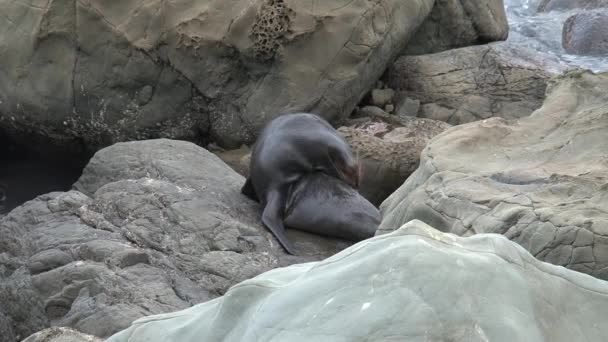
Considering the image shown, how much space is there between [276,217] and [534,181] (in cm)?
259

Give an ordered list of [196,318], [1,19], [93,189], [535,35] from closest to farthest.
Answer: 1. [196,318]
2. [93,189]
3. [1,19]
4. [535,35]

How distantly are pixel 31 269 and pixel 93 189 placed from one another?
6.15 feet

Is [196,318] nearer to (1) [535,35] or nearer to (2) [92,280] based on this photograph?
(2) [92,280]

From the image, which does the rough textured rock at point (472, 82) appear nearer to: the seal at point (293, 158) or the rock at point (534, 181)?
the seal at point (293, 158)

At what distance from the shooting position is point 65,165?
9.36 meters

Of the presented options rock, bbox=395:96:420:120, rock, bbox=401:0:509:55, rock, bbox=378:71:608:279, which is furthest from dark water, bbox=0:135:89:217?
rock, bbox=378:71:608:279

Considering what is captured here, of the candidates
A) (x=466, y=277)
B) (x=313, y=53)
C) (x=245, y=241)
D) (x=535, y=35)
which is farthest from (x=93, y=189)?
(x=535, y=35)

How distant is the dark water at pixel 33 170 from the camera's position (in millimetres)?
8883

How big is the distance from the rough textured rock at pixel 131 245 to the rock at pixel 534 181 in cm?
105

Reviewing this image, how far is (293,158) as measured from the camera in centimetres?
702

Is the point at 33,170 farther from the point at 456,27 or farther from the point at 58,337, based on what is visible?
the point at 58,337

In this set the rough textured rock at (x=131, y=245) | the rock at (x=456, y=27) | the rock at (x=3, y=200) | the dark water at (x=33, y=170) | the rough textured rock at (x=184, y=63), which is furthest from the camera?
the rock at (x=456, y=27)

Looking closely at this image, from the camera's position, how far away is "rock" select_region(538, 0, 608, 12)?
15915mm

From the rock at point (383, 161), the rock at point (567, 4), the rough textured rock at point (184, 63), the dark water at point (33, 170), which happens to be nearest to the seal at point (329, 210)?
the rock at point (383, 161)
